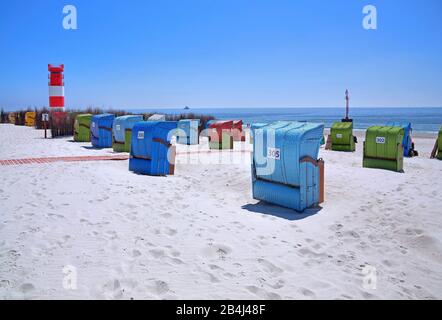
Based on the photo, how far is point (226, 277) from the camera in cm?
332

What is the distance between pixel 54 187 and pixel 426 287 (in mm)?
5852

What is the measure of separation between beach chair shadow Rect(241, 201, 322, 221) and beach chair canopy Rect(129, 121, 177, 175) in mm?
3026

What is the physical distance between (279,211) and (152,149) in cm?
381

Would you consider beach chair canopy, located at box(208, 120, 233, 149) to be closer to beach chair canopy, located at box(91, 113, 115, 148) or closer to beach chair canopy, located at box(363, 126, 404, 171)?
beach chair canopy, located at box(91, 113, 115, 148)

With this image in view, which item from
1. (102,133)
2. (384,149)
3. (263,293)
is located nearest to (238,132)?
(102,133)

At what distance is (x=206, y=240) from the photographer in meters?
4.22

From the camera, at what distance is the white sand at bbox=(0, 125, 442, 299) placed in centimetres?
314

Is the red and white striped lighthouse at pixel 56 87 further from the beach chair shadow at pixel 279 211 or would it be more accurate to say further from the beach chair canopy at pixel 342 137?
the beach chair shadow at pixel 279 211

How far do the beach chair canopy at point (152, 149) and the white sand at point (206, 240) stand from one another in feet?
3.38

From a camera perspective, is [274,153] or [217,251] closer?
[217,251]

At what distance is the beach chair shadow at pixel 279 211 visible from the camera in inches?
216

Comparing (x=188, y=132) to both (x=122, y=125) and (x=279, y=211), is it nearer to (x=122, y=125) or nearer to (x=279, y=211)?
(x=122, y=125)

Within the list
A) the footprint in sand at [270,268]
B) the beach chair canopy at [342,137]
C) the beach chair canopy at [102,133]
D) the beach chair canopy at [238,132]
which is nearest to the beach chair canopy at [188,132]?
the beach chair canopy at [238,132]

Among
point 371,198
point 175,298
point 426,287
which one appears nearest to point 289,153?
point 371,198
